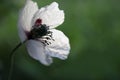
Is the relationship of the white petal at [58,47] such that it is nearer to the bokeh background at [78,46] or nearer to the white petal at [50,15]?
the white petal at [50,15]

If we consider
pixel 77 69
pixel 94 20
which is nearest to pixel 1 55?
pixel 77 69

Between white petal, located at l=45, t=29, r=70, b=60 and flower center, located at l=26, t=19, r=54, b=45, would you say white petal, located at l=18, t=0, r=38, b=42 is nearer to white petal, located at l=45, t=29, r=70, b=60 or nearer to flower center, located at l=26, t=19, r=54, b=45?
flower center, located at l=26, t=19, r=54, b=45

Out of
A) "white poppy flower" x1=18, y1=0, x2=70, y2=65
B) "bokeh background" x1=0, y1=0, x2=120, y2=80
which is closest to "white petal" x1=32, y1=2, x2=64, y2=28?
"white poppy flower" x1=18, y1=0, x2=70, y2=65

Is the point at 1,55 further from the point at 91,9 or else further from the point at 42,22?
the point at 42,22

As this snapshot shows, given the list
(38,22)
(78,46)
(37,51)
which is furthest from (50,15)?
(78,46)

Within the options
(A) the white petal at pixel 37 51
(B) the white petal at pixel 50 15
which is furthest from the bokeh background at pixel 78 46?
(A) the white petal at pixel 37 51
